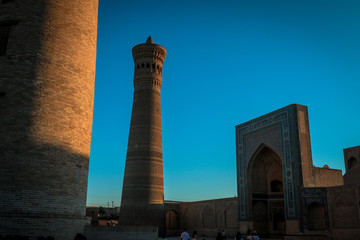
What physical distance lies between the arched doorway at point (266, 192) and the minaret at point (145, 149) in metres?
6.18

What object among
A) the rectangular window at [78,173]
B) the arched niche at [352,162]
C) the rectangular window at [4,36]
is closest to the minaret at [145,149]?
the arched niche at [352,162]

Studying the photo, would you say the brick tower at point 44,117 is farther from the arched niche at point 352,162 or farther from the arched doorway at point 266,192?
the arched niche at point 352,162

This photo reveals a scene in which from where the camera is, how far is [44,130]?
27.2 ft

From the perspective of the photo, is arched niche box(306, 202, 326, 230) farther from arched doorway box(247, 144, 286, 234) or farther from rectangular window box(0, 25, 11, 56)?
rectangular window box(0, 25, 11, 56)

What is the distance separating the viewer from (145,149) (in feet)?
72.7

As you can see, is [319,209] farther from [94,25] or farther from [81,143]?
[94,25]

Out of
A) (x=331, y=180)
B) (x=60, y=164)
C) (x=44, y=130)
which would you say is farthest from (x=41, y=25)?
(x=331, y=180)

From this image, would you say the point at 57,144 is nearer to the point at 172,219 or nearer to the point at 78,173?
the point at 78,173

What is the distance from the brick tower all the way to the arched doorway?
39.1ft

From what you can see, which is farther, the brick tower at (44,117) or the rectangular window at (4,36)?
the rectangular window at (4,36)

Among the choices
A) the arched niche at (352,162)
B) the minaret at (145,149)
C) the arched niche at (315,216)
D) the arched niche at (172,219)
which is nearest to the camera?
the arched niche at (315,216)

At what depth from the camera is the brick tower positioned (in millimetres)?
7715

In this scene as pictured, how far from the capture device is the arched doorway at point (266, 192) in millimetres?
18766

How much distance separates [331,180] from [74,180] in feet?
45.7
